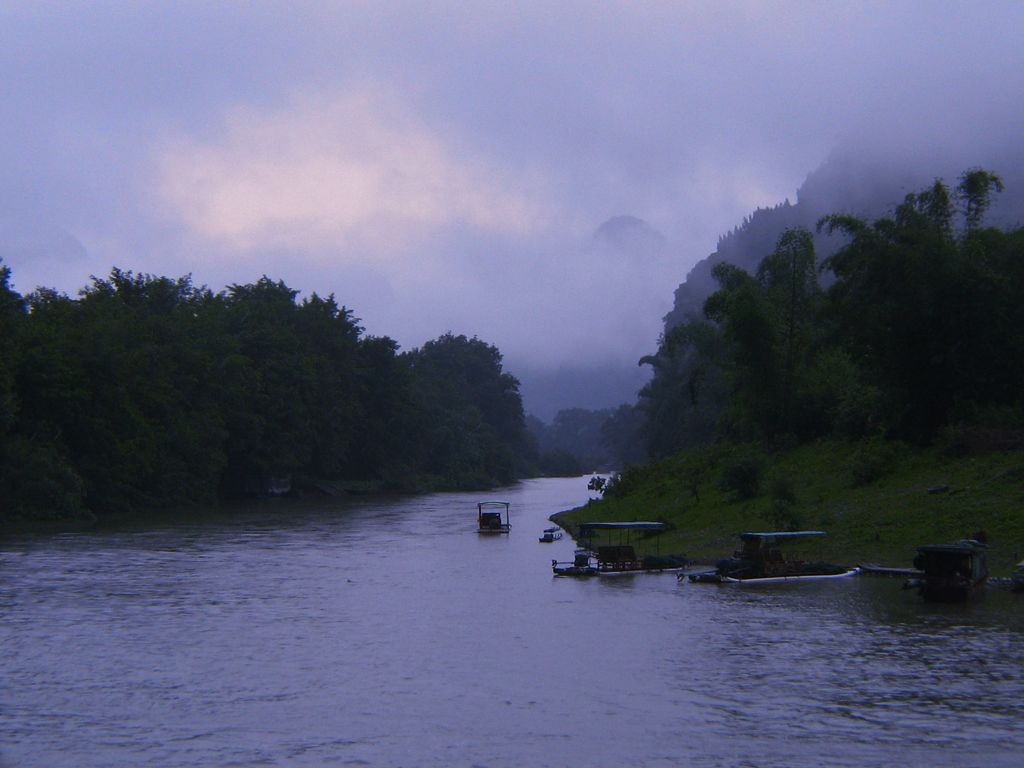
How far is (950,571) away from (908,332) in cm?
1683

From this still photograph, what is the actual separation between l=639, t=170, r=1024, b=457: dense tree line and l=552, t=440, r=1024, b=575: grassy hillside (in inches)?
82.9

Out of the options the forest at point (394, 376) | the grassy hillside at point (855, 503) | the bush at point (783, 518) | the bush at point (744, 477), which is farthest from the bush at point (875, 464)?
the bush at point (783, 518)

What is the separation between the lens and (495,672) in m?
20.8

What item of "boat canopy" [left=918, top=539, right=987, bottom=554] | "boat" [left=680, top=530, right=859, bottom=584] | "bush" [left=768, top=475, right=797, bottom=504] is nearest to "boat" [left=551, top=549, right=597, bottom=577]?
"boat" [left=680, top=530, right=859, bottom=584]

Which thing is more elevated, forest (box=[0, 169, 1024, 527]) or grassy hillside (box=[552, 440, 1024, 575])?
forest (box=[0, 169, 1024, 527])

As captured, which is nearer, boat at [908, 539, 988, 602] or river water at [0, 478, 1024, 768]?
river water at [0, 478, 1024, 768]

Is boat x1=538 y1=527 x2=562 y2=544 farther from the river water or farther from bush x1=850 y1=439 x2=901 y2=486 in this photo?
bush x1=850 y1=439 x2=901 y2=486

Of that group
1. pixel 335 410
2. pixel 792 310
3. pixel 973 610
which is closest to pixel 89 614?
pixel 973 610

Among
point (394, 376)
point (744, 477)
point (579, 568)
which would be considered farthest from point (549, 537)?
point (394, 376)

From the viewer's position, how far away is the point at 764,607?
27.8 metres

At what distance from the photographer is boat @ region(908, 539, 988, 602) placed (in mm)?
27266

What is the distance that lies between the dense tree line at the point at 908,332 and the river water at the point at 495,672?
14.6m

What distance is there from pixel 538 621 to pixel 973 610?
1068 centimetres

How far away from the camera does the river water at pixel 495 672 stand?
15.8 meters
